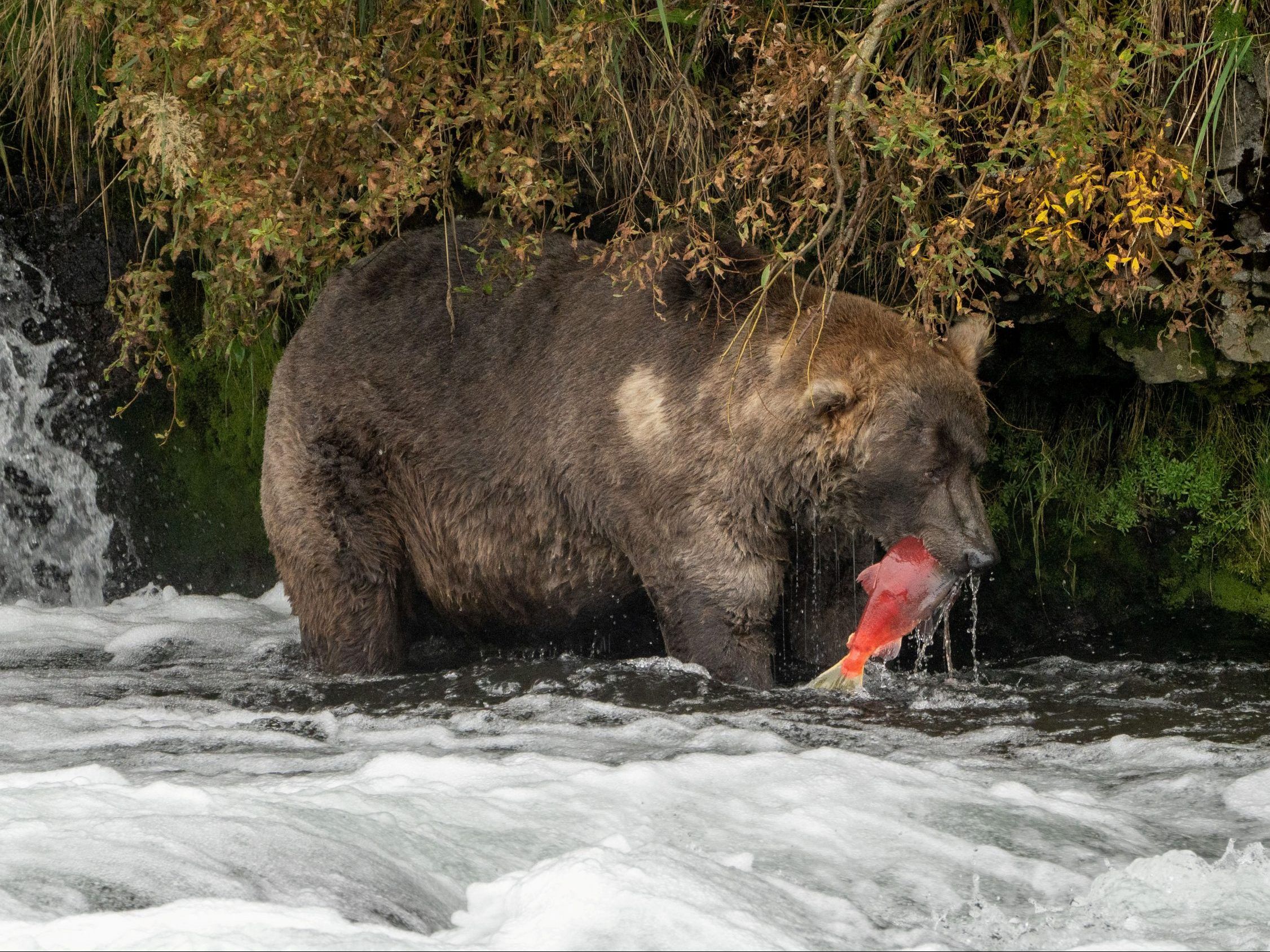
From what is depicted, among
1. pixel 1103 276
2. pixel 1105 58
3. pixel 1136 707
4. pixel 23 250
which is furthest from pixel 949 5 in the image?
pixel 23 250

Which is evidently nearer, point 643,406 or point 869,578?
point 869,578

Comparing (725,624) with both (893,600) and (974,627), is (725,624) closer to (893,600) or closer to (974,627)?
(893,600)

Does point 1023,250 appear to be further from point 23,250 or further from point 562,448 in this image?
point 23,250

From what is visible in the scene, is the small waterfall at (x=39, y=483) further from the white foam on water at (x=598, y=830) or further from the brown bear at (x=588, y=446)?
the white foam on water at (x=598, y=830)

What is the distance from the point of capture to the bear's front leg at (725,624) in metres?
5.10

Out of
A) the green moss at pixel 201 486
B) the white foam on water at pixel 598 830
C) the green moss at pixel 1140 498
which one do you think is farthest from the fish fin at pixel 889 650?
the green moss at pixel 201 486

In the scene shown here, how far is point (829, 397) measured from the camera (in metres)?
4.93

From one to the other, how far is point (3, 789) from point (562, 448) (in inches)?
94.7

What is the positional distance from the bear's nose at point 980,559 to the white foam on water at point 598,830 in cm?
50

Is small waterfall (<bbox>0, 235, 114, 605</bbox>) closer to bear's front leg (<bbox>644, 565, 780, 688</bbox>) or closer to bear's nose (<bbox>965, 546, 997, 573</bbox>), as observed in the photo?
bear's front leg (<bbox>644, 565, 780, 688</bbox>)

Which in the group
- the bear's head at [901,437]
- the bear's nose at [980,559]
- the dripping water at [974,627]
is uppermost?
the bear's head at [901,437]

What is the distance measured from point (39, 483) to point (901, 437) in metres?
4.43

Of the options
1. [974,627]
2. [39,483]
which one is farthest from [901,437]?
[39,483]

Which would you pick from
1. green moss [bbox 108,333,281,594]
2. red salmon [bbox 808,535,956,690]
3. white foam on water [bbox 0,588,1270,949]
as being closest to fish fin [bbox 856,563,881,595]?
red salmon [bbox 808,535,956,690]
